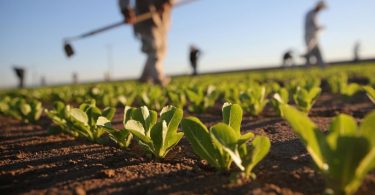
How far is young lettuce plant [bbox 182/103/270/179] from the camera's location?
154 cm

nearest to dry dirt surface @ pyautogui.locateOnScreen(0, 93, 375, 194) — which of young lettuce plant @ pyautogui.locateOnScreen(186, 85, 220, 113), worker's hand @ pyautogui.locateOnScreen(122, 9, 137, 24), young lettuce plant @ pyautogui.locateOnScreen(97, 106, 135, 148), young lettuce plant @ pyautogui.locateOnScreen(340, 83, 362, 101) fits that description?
young lettuce plant @ pyautogui.locateOnScreen(97, 106, 135, 148)

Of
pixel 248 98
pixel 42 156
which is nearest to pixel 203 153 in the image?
pixel 42 156

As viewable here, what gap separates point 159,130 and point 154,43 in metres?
9.15

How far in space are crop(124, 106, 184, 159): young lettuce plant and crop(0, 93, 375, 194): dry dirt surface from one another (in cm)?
9

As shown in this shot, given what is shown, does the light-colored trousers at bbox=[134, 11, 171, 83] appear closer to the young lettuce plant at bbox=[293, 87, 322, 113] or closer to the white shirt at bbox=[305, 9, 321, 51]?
the white shirt at bbox=[305, 9, 321, 51]

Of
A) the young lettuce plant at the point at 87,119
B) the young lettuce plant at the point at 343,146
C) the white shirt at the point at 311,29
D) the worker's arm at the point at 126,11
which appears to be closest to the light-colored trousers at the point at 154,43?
the worker's arm at the point at 126,11

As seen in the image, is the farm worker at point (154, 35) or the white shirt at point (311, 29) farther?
the white shirt at point (311, 29)

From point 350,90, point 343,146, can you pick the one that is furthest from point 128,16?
point 343,146

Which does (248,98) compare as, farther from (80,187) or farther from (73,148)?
(80,187)

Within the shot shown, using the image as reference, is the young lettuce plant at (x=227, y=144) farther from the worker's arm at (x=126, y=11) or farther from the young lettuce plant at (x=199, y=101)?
the worker's arm at (x=126, y=11)

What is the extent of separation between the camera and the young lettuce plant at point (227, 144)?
1537mm

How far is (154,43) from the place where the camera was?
10805mm

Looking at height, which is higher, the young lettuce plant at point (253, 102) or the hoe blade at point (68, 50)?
the hoe blade at point (68, 50)

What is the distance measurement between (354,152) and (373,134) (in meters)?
0.09
